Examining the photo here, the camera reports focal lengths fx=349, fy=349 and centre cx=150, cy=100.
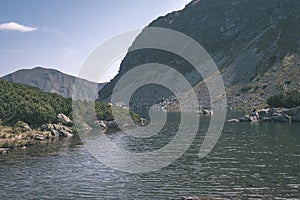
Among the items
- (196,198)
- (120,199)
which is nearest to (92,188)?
(120,199)

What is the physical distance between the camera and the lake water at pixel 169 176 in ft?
166

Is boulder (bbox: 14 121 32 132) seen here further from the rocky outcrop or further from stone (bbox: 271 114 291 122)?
stone (bbox: 271 114 291 122)

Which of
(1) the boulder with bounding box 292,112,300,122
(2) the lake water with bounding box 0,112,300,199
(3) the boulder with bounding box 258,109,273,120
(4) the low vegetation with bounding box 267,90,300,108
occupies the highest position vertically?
(4) the low vegetation with bounding box 267,90,300,108

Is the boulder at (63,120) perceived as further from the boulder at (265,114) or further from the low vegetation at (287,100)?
the low vegetation at (287,100)

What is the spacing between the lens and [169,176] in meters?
61.1

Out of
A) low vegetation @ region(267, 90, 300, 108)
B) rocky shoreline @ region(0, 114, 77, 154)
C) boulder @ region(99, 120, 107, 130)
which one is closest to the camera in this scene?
rocky shoreline @ region(0, 114, 77, 154)

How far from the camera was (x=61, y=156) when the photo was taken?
283 feet

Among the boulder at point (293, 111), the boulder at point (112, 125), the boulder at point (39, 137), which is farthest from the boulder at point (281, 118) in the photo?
the boulder at point (39, 137)

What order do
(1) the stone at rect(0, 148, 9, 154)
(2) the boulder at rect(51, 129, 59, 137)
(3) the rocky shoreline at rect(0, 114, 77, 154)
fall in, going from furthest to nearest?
(2) the boulder at rect(51, 129, 59, 137)
(3) the rocky shoreline at rect(0, 114, 77, 154)
(1) the stone at rect(0, 148, 9, 154)

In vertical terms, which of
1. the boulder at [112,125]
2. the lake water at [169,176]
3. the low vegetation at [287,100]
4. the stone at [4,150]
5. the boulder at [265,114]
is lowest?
the lake water at [169,176]

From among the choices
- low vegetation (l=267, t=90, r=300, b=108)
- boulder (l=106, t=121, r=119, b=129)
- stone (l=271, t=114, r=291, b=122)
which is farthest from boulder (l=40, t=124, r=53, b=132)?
low vegetation (l=267, t=90, r=300, b=108)

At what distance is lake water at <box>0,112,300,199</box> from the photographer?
50.5 meters

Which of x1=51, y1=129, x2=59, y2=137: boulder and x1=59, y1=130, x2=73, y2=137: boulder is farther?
x1=59, y1=130, x2=73, y2=137: boulder

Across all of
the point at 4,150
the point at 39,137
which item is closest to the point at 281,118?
the point at 39,137
